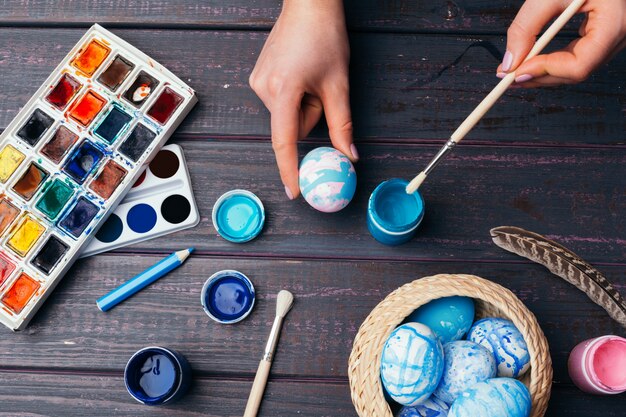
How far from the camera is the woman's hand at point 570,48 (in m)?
0.84

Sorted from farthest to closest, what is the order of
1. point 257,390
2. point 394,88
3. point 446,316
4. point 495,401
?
point 394,88
point 257,390
point 446,316
point 495,401

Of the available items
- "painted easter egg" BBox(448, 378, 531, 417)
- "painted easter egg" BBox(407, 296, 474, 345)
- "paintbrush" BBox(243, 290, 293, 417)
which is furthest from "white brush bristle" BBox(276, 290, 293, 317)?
"painted easter egg" BBox(448, 378, 531, 417)

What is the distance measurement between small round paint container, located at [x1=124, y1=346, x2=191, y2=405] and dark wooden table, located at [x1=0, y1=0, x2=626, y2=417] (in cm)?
6

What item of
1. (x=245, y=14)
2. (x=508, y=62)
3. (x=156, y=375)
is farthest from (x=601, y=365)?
(x=245, y=14)

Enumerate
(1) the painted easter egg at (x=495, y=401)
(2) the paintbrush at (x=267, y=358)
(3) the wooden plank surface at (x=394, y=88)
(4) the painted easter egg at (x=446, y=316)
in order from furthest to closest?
(3) the wooden plank surface at (x=394, y=88) < (2) the paintbrush at (x=267, y=358) < (4) the painted easter egg at (x=446, y=316) < (1) the painted easter egg at (x=495, y=401)

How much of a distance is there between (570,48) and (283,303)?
2.18 feet

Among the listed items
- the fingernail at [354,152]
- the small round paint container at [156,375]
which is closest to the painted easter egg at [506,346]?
the fingernail at [354,152]

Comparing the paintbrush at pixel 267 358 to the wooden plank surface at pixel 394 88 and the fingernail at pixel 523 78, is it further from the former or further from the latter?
the fingernail at pixel 523 78

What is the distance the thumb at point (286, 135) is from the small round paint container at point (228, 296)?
221 millimetres

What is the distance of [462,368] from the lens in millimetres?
826

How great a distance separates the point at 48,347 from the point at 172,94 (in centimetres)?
54

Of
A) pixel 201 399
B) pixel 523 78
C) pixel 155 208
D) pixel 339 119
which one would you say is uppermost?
pixel 523 78

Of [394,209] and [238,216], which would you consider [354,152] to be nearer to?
[394,209]

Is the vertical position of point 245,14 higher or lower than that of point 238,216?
higher
